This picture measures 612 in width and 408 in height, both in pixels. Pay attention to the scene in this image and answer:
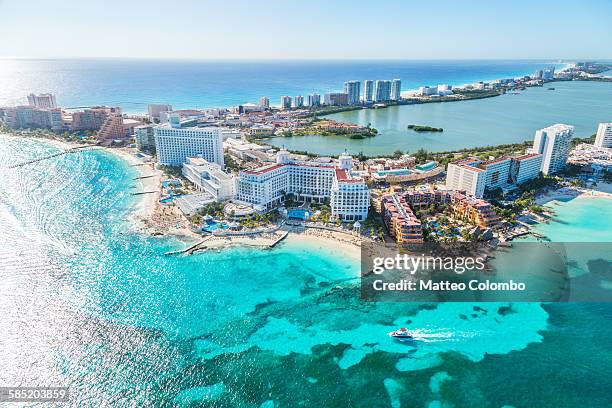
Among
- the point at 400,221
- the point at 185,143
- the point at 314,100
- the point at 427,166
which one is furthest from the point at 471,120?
the point at 400,221

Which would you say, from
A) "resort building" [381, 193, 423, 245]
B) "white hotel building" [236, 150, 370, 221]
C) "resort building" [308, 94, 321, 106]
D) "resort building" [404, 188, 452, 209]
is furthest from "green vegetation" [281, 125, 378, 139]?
"resort building" [381, 193, 423, 245]

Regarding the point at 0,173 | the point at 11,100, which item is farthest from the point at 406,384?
the point at 11,100

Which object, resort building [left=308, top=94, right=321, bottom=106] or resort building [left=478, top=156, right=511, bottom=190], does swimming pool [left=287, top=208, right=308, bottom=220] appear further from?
resort building [left=308, top=94, right=321, bottom=106]

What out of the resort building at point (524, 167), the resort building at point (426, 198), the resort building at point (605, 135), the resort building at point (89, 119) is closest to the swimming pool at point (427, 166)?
the resort building at point (524, 167)

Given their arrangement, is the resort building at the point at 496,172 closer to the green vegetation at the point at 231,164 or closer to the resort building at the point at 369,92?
the green vegetation at the point at 231,164

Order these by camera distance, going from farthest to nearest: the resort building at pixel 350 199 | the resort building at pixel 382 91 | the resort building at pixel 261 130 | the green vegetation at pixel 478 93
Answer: the green vegetation at pixel 478 93 → the resort building at pixel 382 91 → the resort building at pixel 261 130 → the resort building at pixel 350 199
